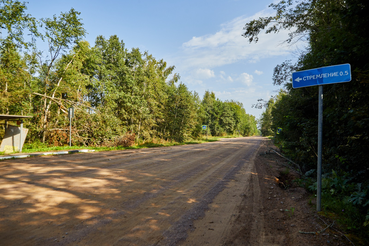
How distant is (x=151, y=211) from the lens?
3754 mm

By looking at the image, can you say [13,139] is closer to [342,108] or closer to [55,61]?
[55,61]

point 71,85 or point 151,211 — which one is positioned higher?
Result: point 71,85

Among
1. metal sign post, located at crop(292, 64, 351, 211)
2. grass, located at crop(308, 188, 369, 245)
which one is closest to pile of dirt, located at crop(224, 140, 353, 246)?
grass, located at crop(308, 188, 369, 245)

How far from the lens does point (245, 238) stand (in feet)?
9.42

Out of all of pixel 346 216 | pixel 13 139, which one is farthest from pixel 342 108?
pixel 13 139

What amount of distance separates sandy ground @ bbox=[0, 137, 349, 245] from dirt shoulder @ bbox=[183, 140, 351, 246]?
1 centimetres

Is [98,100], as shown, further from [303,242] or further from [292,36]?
[303,242]

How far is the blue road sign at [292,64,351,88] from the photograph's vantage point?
3.17 meters

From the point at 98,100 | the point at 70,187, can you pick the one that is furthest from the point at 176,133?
the point at 70,187

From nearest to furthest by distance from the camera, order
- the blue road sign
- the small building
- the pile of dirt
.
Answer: the pile of dirt → the blue road sign → the small building

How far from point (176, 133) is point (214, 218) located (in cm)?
2838

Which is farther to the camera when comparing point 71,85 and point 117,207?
point 71,85

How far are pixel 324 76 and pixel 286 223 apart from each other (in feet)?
9.05

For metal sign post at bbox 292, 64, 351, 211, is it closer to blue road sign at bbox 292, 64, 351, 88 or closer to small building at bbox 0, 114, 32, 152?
blue road sign at bbox 292, 64, 351, 88
